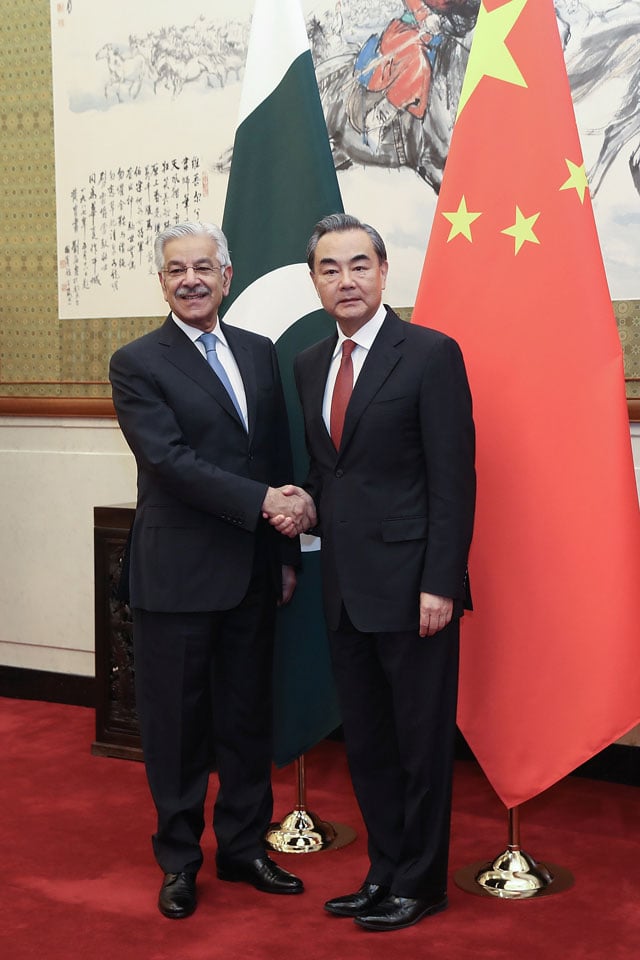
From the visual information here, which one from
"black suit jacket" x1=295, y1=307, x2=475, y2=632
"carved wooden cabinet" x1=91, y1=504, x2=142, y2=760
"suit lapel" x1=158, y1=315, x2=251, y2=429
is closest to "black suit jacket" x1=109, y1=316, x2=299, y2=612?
"suit lapel" x1=158, y1=315, x2=251, y2=429

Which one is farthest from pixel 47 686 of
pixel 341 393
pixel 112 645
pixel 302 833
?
pixel 341 393

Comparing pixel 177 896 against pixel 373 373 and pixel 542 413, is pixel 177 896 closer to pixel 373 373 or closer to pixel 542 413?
pixel 373 373

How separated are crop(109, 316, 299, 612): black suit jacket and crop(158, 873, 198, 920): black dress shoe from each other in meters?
0.66

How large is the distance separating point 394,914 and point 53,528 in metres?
2.62

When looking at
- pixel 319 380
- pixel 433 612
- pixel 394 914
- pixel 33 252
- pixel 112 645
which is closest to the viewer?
pixel 433 612

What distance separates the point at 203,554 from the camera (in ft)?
9.07

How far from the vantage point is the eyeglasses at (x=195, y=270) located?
108 inches

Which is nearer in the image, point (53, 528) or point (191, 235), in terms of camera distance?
point (191, 235)

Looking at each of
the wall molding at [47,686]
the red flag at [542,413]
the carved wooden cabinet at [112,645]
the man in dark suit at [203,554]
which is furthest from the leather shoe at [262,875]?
the wall molding at [47,686]

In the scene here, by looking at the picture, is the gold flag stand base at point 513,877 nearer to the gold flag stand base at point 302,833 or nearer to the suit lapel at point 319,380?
the gold flag stand base at point 302,833

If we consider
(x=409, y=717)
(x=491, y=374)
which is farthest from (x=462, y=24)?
(x=409, y=717)

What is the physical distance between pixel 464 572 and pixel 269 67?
1.60 metres

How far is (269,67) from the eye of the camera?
10.7 feet

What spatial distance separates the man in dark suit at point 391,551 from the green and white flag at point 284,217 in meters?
0.51
